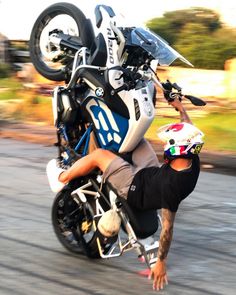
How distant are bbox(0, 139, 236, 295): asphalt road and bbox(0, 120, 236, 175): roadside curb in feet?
5.79

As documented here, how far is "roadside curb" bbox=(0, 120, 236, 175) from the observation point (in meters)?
10.9

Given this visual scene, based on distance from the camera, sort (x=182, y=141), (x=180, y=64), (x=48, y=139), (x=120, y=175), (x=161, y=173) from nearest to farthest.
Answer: (x=182, y=141)
(x=161, y=173)
(x=120, y=175)
(x=48, y=139)
(x=180, y=64)

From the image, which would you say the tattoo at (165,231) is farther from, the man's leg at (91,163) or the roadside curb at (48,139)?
the roadside curb at (48,139)

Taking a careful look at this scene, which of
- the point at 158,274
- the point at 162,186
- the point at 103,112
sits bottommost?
the point at 158,274

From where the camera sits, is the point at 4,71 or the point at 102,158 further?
the point at 4,71

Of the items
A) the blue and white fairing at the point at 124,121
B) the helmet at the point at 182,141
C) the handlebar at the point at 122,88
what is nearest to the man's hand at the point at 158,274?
the helmet at the point at 182,141

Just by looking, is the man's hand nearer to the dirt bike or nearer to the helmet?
the dirt bike

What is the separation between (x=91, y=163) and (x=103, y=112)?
457mm

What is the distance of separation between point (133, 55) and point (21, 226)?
7.04 feet

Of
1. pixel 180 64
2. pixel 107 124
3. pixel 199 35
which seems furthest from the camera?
pixel 199 35

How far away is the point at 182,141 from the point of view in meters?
5.27

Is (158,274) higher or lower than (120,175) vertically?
lower

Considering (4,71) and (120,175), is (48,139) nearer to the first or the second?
(120,175)

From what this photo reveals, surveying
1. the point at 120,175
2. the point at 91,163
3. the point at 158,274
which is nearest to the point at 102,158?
the point at 91,163
